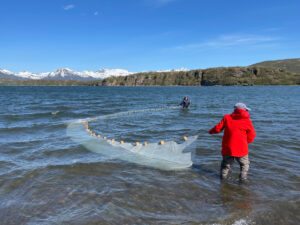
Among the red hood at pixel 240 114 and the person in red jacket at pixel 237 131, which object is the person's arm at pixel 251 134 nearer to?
the person in red jacket at pixel 237 131

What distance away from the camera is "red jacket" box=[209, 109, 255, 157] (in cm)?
589

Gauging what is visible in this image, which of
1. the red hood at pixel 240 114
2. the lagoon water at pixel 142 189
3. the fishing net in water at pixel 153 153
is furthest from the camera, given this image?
the fishing net in water at pixel 153 153

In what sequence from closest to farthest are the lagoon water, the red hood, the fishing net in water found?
the lagoon water < the red hood < the fishing net in water

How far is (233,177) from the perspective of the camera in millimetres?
6965

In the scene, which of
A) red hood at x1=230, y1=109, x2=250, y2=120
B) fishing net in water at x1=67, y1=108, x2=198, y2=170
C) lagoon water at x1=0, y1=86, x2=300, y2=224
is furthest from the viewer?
fishing net in water at x1=67, y1=108, x2=198, y2=170

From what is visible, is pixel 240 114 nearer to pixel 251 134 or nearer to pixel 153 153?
pixel 251 134

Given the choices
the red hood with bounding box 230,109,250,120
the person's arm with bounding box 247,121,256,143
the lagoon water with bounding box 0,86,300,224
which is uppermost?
the red hood with bounding box 230,109,250,120

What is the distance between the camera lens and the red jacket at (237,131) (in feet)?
19.3

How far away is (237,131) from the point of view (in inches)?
232

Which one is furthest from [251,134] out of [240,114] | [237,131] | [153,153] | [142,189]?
[153,153]

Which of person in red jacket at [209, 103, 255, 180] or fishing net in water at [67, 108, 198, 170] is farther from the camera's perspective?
fishing net in water at [67, 108, 198, 170]

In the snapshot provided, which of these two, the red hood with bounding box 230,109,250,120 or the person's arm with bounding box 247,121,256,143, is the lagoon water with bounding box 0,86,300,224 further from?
the red hood with bounding box 230,109,250,120

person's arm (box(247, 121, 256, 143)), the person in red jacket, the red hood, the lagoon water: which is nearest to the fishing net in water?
the lagoon water

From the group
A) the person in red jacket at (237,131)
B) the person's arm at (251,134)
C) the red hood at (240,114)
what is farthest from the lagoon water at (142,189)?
the red hood at (240,114)
